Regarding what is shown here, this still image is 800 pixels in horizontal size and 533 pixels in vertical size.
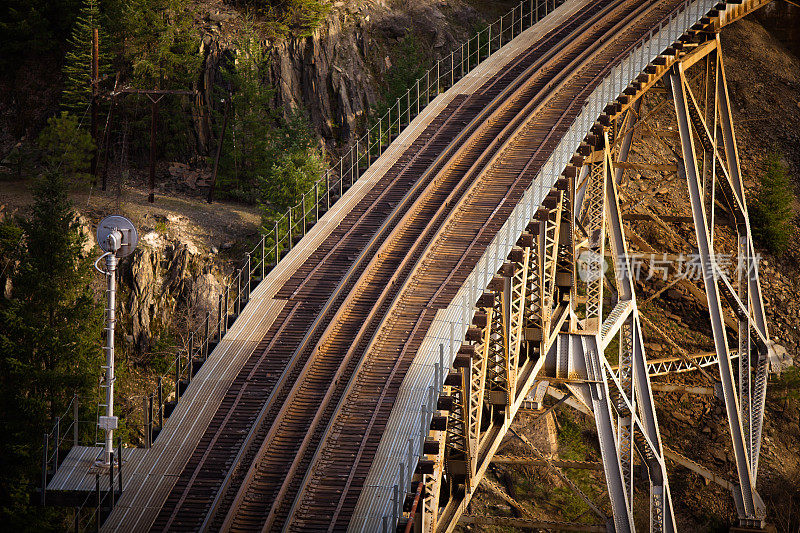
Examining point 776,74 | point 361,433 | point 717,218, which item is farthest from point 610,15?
point 361,433

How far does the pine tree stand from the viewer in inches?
1480

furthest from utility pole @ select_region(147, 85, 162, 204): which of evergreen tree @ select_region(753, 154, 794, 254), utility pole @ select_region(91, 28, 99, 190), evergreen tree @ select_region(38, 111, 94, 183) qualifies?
evergreen tree @ select_region(753, 154, 794, 254)

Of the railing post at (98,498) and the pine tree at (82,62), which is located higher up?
the pine tree at (82,62)

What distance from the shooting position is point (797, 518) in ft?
122

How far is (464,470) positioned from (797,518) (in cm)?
2045

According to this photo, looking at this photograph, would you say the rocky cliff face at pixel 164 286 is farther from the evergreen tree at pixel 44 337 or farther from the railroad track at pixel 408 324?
the railroad track at pixel 408 324

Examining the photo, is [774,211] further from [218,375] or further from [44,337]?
[44,337]

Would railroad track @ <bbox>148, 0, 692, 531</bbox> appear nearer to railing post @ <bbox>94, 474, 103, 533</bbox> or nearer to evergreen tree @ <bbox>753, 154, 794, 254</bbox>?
railing post @ <bbox>94, 474, 103, 533</bbox>

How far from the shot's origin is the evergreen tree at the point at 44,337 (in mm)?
26812

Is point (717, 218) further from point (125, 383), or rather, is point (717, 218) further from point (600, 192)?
point (125, 383)

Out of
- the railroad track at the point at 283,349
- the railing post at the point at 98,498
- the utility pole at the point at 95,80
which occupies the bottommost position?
the railing post at the point at 98,498

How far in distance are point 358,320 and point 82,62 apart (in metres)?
20.2

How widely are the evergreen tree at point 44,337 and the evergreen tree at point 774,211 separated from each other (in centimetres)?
2956

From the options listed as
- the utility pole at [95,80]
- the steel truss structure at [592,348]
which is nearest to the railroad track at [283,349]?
the steel truss structure at [592,348]
